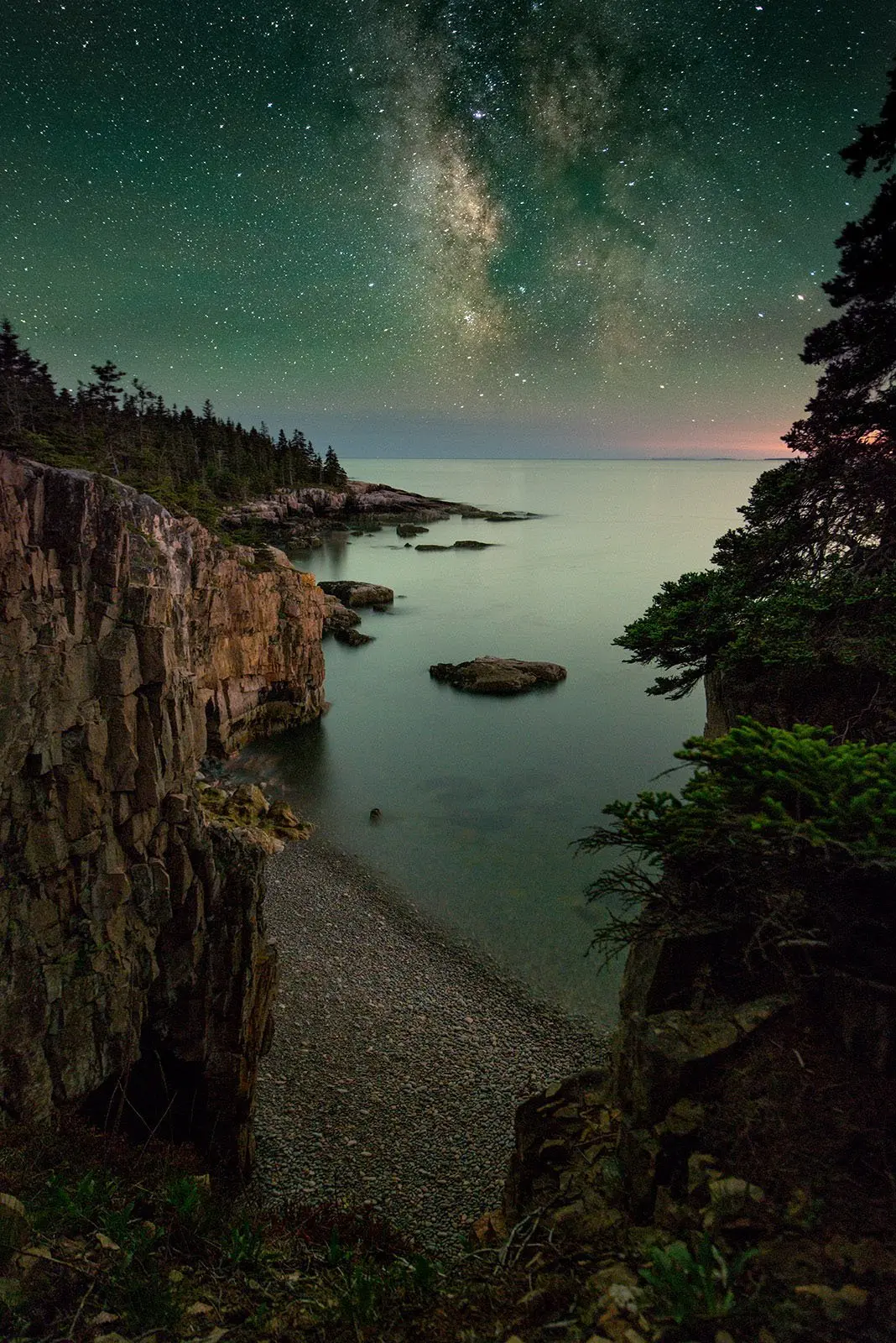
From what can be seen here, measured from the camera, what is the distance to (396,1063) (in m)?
16.4

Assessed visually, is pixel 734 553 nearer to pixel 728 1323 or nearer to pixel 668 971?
pixel 668 971

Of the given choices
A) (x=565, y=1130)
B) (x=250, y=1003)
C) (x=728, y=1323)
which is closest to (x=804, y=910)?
(x=728, y=1323)

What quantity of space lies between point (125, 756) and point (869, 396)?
16.9 meters

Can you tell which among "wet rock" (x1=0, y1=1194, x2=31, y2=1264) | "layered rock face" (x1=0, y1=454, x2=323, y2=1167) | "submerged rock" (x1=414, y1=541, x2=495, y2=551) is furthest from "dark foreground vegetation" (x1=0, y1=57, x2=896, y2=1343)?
"submerged rock" (x1=414, y1=541, x2=495, y2=551)

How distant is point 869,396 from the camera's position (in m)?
12.6

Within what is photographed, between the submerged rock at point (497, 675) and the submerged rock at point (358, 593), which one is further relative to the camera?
the submerged rock at point (358, 593)

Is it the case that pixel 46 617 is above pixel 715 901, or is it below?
above

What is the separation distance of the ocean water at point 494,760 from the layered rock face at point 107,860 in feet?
34.0

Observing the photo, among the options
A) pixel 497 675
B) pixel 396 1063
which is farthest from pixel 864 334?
pixel 497 675

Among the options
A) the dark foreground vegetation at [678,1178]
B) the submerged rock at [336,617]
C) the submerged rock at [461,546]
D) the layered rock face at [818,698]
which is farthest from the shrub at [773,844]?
the submerged rock at [461,546]

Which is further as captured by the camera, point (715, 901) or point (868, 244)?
point (868, 244)

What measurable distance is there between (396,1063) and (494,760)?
21520 mm

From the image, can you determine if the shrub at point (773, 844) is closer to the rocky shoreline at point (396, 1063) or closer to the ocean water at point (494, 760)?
the rocky shoreline at point (396, 1063)

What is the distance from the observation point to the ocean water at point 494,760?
2333 cm
